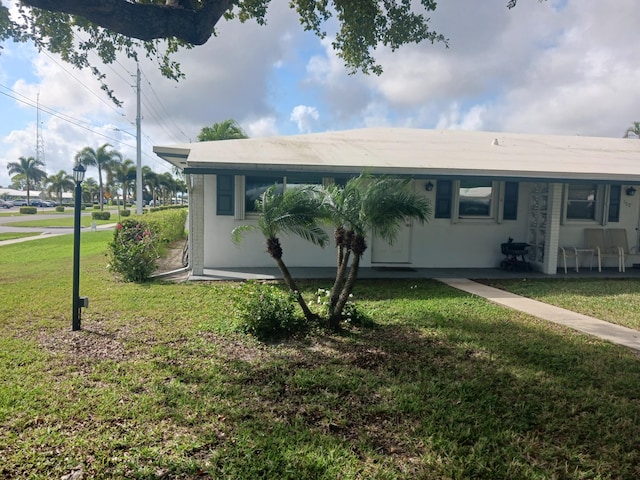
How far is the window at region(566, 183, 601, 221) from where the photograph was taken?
11562 mm

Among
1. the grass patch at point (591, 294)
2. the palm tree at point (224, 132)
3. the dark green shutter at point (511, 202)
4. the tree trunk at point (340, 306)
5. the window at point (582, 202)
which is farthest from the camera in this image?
the palm tree at point (224, 132)

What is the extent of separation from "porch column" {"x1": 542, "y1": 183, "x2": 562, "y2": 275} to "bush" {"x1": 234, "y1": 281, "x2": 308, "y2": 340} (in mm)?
7752

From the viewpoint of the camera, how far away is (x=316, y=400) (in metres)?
3.90

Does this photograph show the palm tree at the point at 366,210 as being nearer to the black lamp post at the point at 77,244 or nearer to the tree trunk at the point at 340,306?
the tree trunk at the point at 340,306

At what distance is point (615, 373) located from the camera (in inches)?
180

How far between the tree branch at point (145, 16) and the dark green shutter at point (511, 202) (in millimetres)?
8635

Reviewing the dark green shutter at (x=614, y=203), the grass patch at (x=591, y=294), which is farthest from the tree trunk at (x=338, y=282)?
the dark green shutter at (x=614, y=203)

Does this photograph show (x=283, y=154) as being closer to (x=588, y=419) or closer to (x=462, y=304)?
(x=462, y=304)

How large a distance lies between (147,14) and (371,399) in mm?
4950

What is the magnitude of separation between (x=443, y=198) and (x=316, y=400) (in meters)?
8.40

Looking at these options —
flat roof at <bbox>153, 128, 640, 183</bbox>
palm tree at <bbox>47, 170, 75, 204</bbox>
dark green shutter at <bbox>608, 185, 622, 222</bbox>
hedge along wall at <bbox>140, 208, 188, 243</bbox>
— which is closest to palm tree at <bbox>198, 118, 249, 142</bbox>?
hedge along wall at <bbox>140, 208, 188, 243</bbox>

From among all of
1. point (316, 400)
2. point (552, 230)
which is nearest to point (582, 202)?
point (552, 230)

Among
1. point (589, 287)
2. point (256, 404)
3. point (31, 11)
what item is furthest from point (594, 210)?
point (31, 11)

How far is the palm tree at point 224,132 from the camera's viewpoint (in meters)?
28.3
